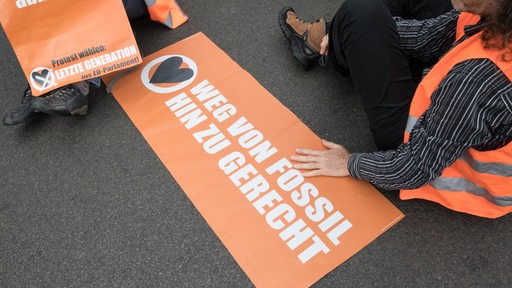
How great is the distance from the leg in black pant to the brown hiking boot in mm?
274

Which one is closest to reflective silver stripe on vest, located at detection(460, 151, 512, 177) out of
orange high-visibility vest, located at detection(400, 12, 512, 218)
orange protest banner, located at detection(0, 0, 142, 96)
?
orange high-visibility vest, located at detection(400, 12, 512, 218)

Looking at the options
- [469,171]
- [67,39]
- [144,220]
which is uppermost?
[67,39]

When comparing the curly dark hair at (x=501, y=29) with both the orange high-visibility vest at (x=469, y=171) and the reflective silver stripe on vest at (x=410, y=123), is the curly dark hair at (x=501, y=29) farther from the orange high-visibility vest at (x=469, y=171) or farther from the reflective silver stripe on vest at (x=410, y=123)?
the reflective silver stripe on vest at (x=410, y=123)

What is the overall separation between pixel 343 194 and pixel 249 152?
12.1 inches

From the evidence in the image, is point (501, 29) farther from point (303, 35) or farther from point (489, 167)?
point (303, 35)

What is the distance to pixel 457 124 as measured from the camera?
29.0 inches

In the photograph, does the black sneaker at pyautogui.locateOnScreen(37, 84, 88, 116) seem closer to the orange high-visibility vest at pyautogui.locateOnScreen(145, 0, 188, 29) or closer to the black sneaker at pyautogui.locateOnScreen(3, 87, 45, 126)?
the black sneaker at pyautogui.locateOnScreen(3, 87, 45, 126)

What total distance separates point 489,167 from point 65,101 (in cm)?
120

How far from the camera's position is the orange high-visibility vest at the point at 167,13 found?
4.96 feet

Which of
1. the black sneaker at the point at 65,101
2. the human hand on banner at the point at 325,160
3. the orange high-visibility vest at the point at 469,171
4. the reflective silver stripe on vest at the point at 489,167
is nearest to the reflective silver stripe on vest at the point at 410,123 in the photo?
the orange high-visibility vest at the point at 469,171

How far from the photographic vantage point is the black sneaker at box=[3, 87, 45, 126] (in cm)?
128

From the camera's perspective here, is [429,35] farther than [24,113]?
No

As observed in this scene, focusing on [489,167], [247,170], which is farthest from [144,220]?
[489,167]

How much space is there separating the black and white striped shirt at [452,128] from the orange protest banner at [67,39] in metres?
0.83
